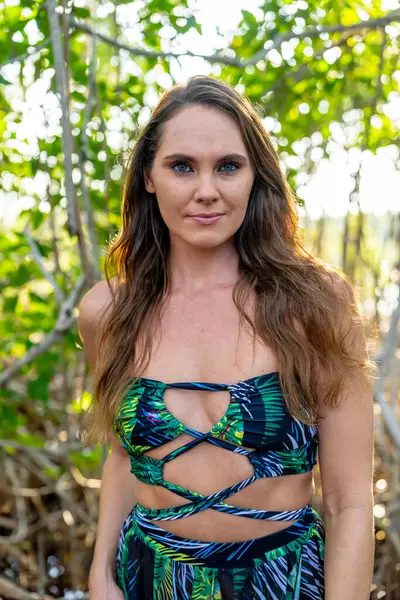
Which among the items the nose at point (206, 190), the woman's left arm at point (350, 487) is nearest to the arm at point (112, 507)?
the woman's left arm at point (350, 487)

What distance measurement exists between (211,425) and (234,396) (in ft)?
0.29

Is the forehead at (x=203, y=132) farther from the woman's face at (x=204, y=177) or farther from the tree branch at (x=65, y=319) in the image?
the tree branch at (x=65, y=319)

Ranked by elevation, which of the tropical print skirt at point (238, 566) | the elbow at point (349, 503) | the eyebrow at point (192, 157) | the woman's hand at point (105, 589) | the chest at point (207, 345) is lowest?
the woman's hand at point (105, 589)

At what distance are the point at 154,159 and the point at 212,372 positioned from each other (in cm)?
55

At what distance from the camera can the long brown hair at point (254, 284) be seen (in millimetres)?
1773

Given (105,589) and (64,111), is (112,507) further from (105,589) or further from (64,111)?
(64,111)

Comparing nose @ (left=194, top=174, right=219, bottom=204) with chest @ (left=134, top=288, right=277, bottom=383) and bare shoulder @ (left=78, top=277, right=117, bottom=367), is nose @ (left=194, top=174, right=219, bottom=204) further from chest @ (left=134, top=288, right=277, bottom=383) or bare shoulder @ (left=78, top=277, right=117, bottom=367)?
bare shoulder @ (left=78, top=277, right=117, bottom=367)

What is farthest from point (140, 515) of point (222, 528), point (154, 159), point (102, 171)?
point (102, 171)

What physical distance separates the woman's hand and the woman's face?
0.87 m

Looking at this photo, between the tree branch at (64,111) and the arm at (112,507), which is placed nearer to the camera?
the arm at (112,507)

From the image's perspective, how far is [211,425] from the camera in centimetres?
176

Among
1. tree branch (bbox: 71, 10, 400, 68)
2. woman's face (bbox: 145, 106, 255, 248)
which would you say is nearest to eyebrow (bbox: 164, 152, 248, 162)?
woman's face (bbox: 145, 106, 255, 248)

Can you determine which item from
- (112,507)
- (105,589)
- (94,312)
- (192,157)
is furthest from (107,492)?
(192,157)

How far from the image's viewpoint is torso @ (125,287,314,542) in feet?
5.72
